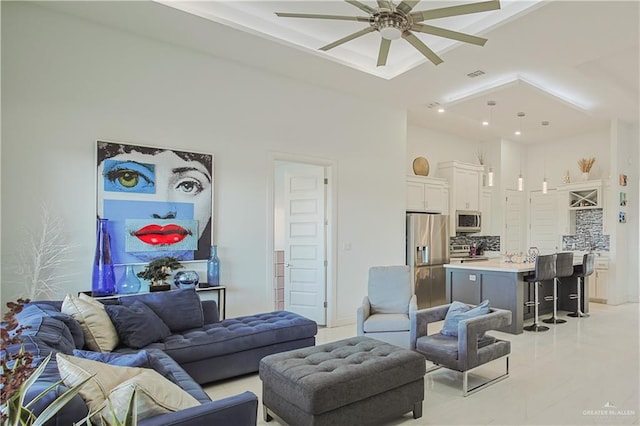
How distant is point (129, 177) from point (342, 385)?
2.93 meters

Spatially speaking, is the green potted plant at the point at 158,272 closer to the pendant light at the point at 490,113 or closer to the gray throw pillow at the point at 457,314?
the gray throw pillow at the point at 457,314

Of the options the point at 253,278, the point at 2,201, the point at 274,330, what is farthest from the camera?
the point at 253,278

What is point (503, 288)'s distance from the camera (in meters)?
5.27

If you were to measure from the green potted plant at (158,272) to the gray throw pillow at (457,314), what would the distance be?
2.78 meters

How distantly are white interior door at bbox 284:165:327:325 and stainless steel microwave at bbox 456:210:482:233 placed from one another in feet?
11.0

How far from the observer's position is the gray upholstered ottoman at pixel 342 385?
7.86 feet

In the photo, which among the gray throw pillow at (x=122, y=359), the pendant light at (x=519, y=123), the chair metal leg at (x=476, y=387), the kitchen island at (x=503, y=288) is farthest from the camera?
the pendant light at (x=519, y=123)

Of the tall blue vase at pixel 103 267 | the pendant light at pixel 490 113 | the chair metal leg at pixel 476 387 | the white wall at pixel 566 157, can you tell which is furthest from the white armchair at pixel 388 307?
the white wall at pixel 566 157

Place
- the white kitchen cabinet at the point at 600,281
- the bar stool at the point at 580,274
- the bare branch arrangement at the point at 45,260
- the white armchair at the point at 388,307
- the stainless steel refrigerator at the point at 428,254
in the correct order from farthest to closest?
the white kitchen cabinet at the point at 600,281, the stainless steel refrigerator at the point at 428,254, the bar stool at the point at 580,274, the white armchair at the point at 388,307, the bare branch arrangement at the point at 45,260

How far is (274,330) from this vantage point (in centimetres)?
365

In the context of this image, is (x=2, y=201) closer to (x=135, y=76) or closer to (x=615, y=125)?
(x=135, y=76)

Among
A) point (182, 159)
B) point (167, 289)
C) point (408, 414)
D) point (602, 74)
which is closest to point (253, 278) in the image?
point (167, 289)

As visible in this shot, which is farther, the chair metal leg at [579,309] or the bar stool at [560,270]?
the chair metal leg at [579,309]

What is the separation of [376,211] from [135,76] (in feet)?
12.1
